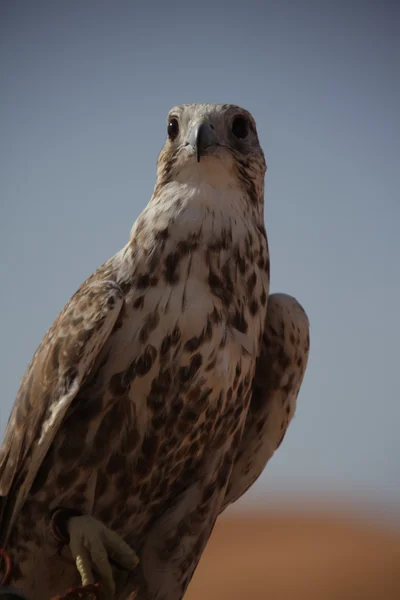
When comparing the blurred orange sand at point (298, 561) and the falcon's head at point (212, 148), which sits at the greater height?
the falcon's head at point (212, 148)

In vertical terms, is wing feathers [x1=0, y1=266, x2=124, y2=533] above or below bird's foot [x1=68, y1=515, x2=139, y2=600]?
above

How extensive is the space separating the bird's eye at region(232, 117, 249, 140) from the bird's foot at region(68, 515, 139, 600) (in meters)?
1.32

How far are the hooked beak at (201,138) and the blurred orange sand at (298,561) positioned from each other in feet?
39.5

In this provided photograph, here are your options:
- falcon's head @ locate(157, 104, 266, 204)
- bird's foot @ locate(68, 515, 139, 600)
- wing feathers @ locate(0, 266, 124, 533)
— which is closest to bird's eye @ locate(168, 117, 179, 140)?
falcon's head @ locate(157, 104, 266, 204)

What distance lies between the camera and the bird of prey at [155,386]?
2.63 m

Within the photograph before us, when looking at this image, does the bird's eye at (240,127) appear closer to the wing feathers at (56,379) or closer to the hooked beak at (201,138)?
the hooked beak at (201,138)

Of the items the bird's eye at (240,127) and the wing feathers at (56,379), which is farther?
the bird's eye at (240,127)

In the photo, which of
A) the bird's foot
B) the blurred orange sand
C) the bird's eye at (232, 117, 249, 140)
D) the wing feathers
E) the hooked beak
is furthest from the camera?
the blurred orange sand

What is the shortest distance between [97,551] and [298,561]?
1577cm

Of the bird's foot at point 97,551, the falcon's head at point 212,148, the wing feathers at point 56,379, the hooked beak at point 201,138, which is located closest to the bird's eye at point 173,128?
the falcon's head at point 212,148

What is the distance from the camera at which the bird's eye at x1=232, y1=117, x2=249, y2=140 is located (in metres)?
2.88

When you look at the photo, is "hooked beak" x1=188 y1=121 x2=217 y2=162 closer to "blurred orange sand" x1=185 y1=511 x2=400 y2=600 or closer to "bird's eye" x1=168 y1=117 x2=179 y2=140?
"bird's eye" x1=168 y1=117 x2=179 y2=140

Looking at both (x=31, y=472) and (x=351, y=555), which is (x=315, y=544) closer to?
(x=351, y=555)

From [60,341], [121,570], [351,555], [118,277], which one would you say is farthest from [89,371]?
[351,555]
